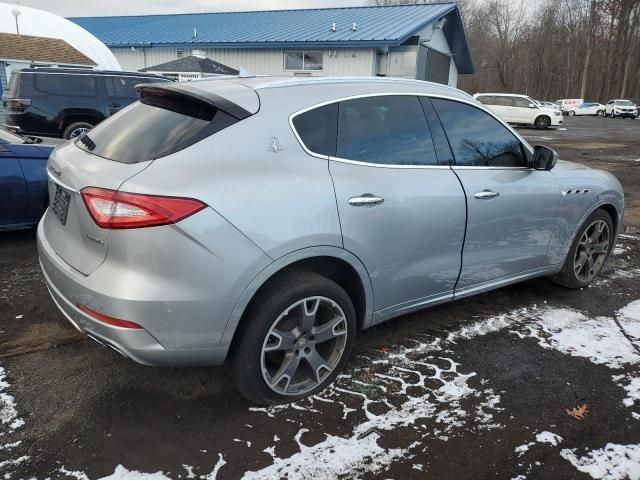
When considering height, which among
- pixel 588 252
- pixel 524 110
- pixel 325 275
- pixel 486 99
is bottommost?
pixel 588 252

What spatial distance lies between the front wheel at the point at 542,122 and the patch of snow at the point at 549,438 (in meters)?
28.1

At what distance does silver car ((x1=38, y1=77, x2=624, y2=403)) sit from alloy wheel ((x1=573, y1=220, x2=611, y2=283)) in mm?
1107

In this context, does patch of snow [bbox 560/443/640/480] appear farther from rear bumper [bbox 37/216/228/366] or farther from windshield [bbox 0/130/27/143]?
windshield [bbox 0/130/27/143]

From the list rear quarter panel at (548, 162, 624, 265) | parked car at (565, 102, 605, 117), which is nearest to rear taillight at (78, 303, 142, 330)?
rear quarter panel at (548, 162, 624, 265)

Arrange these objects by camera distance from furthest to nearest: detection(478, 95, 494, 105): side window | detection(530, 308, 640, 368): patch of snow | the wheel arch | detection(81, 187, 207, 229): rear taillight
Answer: detection(478, 95, 494, 105): side window → detection(530, 308, 640, 368): patch of snow → the wheel arch → detection(81, 187, 207, 229): rear taillight

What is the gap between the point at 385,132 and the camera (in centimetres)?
306

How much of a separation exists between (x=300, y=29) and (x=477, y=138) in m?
23.5

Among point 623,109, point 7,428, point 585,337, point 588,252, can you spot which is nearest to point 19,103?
point 7,428

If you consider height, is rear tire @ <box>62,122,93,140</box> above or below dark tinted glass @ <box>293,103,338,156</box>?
below

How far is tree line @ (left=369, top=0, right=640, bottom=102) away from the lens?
64.7 meters

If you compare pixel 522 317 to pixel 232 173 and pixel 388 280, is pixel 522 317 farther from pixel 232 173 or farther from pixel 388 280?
pixel 232 173

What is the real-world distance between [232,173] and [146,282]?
0.63 m

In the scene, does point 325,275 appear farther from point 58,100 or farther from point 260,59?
point 260,59

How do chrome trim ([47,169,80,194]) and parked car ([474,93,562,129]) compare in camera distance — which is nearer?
chrome trim ([47,169,80,194])
